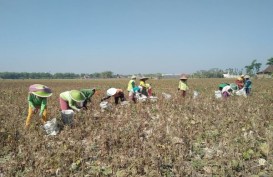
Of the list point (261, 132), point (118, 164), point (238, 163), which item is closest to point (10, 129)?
point (118, 164)

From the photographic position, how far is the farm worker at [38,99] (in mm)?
6555

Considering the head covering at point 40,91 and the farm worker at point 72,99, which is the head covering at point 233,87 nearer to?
the farm worker at point 72,99

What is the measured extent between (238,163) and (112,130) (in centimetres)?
270

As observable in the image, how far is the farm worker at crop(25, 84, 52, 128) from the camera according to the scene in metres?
6.55

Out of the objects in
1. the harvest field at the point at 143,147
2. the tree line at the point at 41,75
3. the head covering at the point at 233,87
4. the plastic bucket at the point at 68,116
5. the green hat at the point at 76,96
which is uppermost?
the green hat at the point at 76,96

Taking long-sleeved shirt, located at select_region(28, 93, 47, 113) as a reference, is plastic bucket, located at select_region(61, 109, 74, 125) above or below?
below

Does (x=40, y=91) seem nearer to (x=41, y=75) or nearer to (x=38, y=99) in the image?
(x=38, y=99)

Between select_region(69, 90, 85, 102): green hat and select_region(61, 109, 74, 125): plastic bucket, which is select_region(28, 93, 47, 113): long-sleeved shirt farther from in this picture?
select_region(69, 90, 85, 102): green hat

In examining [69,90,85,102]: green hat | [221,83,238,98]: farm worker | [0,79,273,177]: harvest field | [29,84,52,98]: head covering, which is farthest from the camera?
[221,83,238,98]: farm worker

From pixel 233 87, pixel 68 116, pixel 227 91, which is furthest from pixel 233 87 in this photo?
pixel 68 116

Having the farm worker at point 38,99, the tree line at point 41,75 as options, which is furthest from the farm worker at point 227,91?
the tree line at point 41,75

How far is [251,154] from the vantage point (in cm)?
509

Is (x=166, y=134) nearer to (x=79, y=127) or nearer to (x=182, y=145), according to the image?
(x=182, y=145)

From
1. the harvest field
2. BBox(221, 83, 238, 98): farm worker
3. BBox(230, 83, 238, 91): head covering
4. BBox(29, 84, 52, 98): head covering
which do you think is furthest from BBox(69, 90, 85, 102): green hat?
BBox(230, 83, 238, 91): head covering
